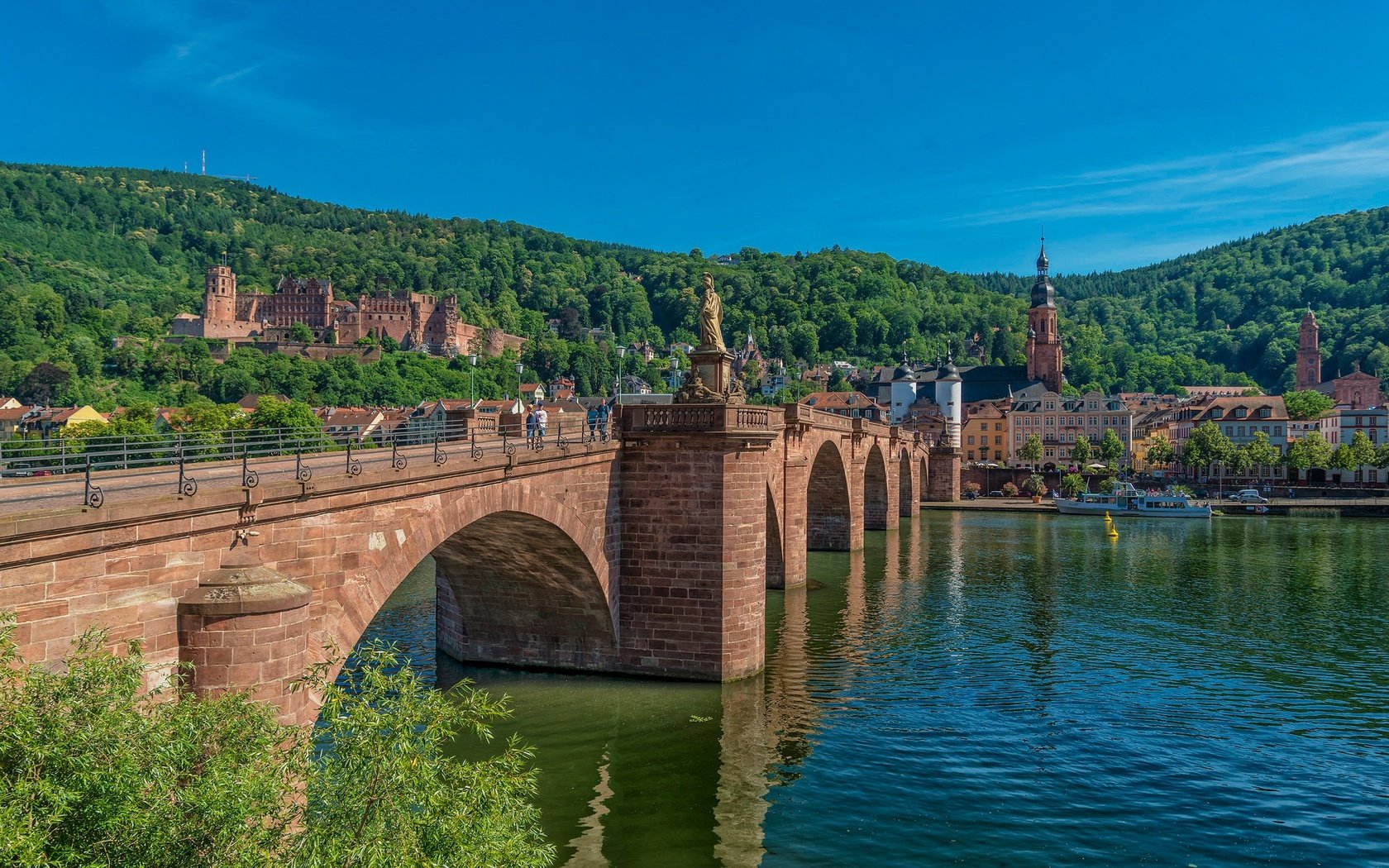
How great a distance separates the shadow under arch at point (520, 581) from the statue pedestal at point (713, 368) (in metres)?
5.47

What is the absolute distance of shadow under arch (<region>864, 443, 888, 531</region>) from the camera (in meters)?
71.9

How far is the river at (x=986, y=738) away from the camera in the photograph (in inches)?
708

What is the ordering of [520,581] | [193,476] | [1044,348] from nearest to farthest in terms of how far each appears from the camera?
[193,476], [520,581], [1044,348]

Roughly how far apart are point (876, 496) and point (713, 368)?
155 feet

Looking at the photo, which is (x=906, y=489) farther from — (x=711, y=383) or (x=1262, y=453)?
(x=711, y=383)

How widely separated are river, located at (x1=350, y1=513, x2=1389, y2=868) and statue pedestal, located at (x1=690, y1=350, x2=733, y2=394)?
8.24 m

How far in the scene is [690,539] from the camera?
26.2 metres

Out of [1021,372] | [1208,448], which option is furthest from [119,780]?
[1021,372]

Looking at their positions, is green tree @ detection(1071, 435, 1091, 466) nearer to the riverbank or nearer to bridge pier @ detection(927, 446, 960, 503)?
the riverbank

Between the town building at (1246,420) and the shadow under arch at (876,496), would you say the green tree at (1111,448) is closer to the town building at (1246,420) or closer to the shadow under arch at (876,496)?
the town building at (1246,420)

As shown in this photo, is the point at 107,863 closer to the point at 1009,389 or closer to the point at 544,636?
the point at 544,636

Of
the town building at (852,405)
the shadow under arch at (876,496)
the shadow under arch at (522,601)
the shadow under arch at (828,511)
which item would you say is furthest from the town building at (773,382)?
the shadow under arch at (522,601)

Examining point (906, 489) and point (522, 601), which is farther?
point (906, 489)

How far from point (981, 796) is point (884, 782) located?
1.95 m
